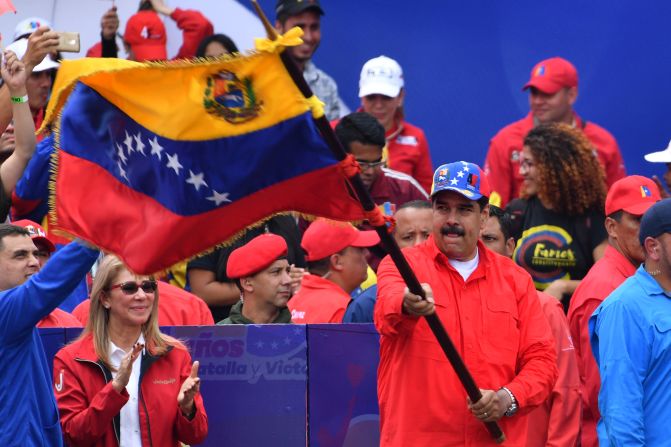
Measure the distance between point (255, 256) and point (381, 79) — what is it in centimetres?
262

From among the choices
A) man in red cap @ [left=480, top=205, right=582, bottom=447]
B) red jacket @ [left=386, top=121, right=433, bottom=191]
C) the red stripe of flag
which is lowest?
man in red cap @ [left=480, top=205, right=582, bottom=447]

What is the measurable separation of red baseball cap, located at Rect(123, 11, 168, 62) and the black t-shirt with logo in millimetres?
3849

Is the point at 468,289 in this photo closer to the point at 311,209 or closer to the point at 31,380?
the point at 311,209

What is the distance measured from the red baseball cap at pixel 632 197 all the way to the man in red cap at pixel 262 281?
6.72 feet

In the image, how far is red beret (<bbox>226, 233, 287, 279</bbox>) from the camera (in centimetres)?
860

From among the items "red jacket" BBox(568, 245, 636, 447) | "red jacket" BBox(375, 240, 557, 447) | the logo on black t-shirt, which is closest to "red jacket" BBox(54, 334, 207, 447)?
"red jacket" BBox(375, 240, 557, 447)

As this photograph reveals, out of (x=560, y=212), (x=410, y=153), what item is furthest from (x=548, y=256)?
(x=410, y=153)

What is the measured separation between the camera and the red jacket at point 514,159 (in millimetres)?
10539

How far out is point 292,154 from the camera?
5707 millimetres

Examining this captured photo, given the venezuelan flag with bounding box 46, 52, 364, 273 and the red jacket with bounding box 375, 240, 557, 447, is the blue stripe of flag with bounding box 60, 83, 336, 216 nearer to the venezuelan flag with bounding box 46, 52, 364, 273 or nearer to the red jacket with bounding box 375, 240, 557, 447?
the venezuelan flag with bounding box 46, 52, 364, 273

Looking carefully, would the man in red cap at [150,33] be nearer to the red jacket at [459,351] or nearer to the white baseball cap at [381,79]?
the white baseball cap at [381,79]

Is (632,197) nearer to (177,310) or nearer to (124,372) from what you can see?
(177,310)

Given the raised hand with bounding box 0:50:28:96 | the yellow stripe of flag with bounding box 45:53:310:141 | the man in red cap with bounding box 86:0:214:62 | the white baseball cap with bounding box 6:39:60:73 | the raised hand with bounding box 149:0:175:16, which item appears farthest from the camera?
the raised hand with bounding box 149:0:175:16

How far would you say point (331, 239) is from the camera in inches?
361
